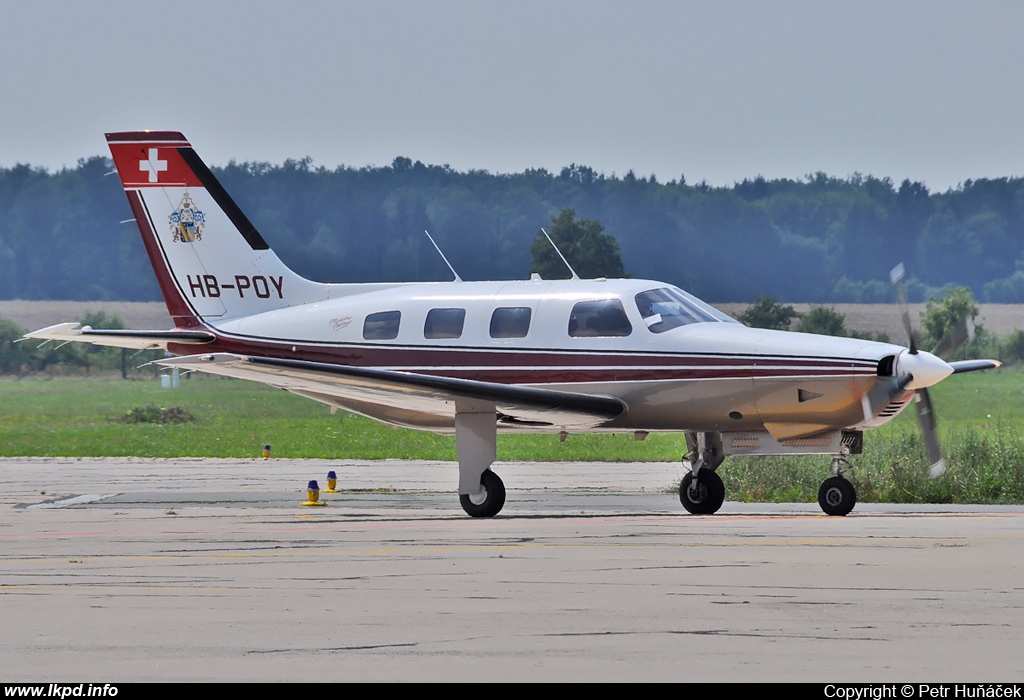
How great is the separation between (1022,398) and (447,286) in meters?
29.3

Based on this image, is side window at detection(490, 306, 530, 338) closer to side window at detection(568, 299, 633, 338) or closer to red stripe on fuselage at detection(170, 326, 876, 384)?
red stripe on fuselage at detection(170, 326, 876, 384)

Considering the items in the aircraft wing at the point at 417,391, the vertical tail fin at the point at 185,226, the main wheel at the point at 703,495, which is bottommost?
the main wheel at the point at 703,495

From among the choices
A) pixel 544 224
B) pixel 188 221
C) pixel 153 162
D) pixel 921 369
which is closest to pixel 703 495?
pixel 921 369

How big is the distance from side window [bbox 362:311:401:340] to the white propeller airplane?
0.02 meters

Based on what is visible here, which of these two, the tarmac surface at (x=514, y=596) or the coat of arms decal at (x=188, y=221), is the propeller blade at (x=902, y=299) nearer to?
the tarmac surface at (x=514, y=596)

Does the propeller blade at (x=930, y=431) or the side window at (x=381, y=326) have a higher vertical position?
the side window at (x=381, y=326)

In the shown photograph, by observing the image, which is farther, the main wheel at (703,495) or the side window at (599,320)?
the main wheel at (703,495)

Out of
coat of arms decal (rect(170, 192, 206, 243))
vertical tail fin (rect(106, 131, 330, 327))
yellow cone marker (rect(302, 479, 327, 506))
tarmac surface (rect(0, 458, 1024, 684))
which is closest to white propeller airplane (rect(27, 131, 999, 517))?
vertical tail fin (rect(106, 131, 330, 327))

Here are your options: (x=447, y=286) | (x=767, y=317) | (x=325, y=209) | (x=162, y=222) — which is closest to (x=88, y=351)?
(x=325, y=209)

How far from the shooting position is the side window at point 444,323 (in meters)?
17.3

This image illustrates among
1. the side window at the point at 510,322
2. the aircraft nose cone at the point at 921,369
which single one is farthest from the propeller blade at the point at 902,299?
the side window at the point at 510,322

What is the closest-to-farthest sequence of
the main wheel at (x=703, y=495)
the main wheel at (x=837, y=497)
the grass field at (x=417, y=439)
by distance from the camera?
the main wheel at (x=837, y=497)
the main wheel at (x=703, y=495)
the grass field at (x=417, y=439)

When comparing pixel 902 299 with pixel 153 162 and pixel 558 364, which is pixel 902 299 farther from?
pixel 153 162

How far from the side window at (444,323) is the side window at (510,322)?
16.6 inches
